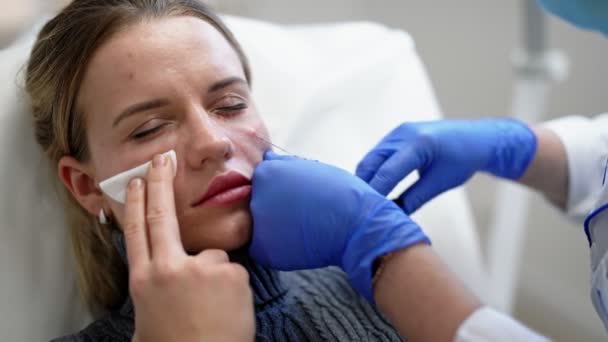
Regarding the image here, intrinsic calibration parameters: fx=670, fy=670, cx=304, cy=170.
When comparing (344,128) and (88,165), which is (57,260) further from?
(344,128)

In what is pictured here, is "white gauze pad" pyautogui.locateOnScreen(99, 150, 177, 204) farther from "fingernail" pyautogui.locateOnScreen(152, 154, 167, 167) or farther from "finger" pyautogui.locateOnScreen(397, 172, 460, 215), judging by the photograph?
"finger" pyautogui.locateOnScreen(397, 172, 460, 215)

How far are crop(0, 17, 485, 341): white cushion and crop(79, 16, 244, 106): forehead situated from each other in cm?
24

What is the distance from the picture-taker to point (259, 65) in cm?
154

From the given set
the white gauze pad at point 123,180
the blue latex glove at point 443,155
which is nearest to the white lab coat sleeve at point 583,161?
the blue latex glove at point 443,155

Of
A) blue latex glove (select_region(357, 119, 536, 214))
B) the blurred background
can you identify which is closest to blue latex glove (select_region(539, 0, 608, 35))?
blue latex glove (select_region(357, 119, 536, 214))

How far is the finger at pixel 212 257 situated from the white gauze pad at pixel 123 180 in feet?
0.48

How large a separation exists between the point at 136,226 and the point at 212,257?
12 cm

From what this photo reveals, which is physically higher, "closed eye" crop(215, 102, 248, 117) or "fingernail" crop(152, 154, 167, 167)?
"closed eye" crop(215, 102, 248, 117)

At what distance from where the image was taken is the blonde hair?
111 centimetres

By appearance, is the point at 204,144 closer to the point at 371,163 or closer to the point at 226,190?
the point at 226,190

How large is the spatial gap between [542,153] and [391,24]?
3.63 ft

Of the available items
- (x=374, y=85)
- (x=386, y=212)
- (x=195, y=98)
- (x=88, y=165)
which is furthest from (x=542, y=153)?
(x=88, y=165)

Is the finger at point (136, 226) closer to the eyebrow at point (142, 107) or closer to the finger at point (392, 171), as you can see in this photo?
the eyebrow at point (142, 107)

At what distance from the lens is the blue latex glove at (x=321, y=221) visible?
94 centimetres
